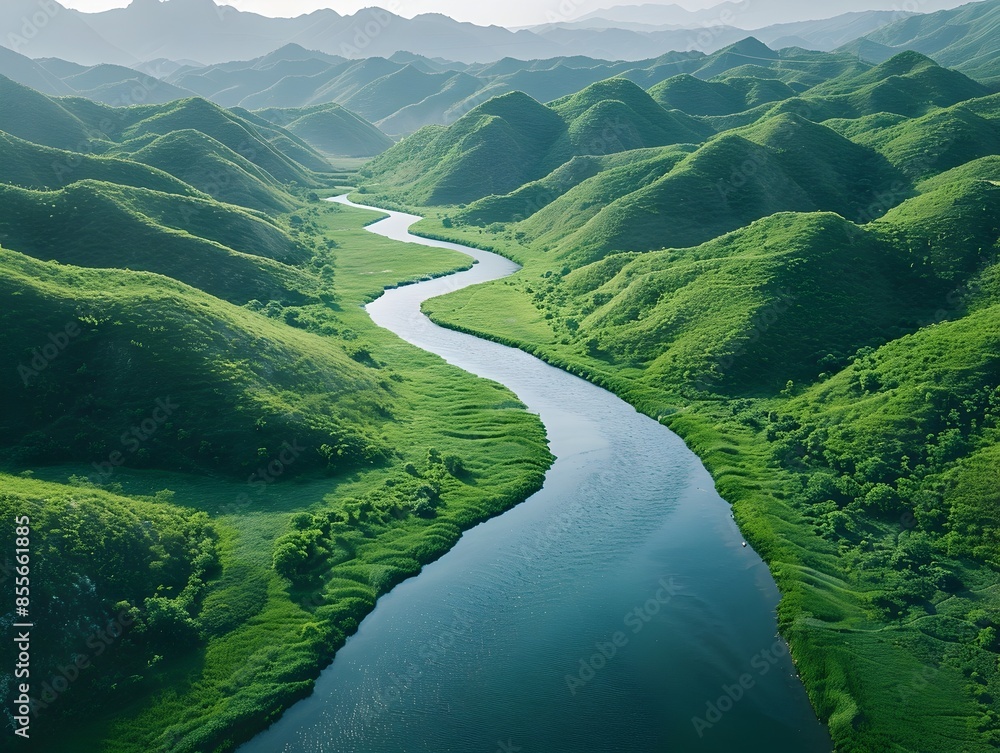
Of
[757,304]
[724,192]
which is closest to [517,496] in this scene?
[757,304]

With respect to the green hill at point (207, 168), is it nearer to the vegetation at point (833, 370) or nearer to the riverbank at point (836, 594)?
the vegetation at point (833, 370)

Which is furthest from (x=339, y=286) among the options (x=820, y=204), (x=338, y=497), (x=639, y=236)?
(x=820, y=204)

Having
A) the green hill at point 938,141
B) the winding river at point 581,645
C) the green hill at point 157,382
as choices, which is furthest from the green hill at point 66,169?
the green hill at point 938,141

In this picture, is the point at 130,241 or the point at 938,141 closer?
the point at 130,241

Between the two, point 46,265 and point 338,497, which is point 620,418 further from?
point 46,265

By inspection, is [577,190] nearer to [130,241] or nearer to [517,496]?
[130,241]

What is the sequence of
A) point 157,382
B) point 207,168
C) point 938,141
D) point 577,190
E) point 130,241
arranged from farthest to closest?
point 207,168
point 577,190
point 938,141
point 130,241
point 157,382

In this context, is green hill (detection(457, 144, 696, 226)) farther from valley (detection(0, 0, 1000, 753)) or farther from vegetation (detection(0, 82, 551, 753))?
vegetation (detection(0, 82, 551, 753))
